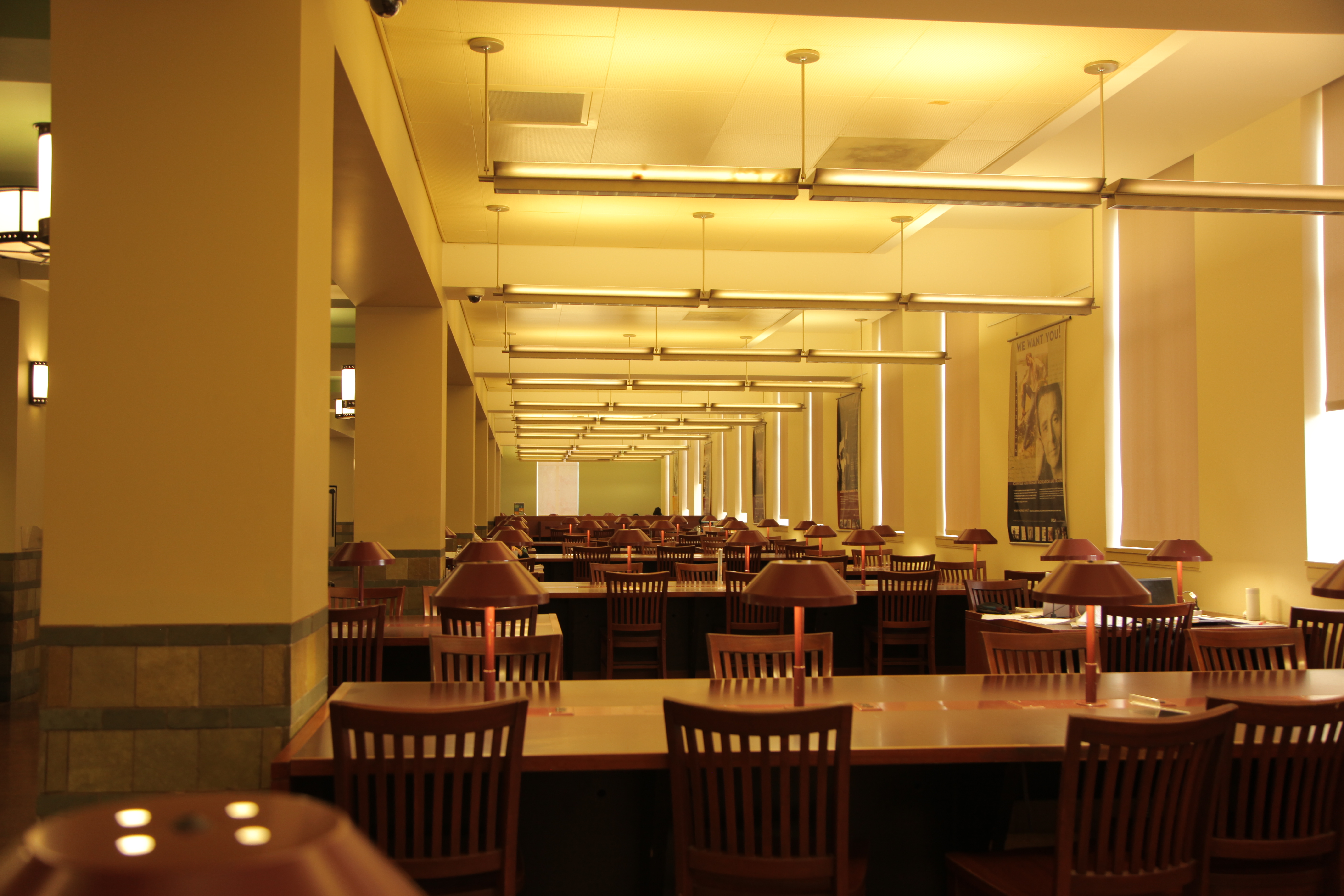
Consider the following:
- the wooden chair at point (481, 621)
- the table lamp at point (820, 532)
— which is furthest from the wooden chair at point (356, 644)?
the table lamp at point (820, 532)

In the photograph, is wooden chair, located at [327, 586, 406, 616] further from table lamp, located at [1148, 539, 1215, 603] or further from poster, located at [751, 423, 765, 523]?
poster, located at [751, 423, 765, 523]

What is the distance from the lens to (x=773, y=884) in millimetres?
2166

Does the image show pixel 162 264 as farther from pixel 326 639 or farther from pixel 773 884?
pixel 773 884

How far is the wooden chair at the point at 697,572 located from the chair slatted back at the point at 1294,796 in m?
4.83

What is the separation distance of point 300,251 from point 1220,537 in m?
6.00

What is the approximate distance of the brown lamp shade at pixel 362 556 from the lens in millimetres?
4816

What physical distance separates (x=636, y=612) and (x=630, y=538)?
174 cm

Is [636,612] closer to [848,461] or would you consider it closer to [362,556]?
[362,556]

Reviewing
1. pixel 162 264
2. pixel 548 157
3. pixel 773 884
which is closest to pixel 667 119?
pixel 548 157

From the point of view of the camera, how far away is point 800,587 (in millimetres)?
2691

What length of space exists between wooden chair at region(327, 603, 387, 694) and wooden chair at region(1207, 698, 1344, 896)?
2958mm

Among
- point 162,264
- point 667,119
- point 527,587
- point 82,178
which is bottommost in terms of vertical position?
point 527,587

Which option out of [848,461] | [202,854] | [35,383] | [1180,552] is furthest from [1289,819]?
[848,461]

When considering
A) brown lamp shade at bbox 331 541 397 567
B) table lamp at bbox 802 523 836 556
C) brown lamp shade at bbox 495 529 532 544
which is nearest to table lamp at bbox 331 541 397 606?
brown lamp shade at bbox 331 541 397 567
